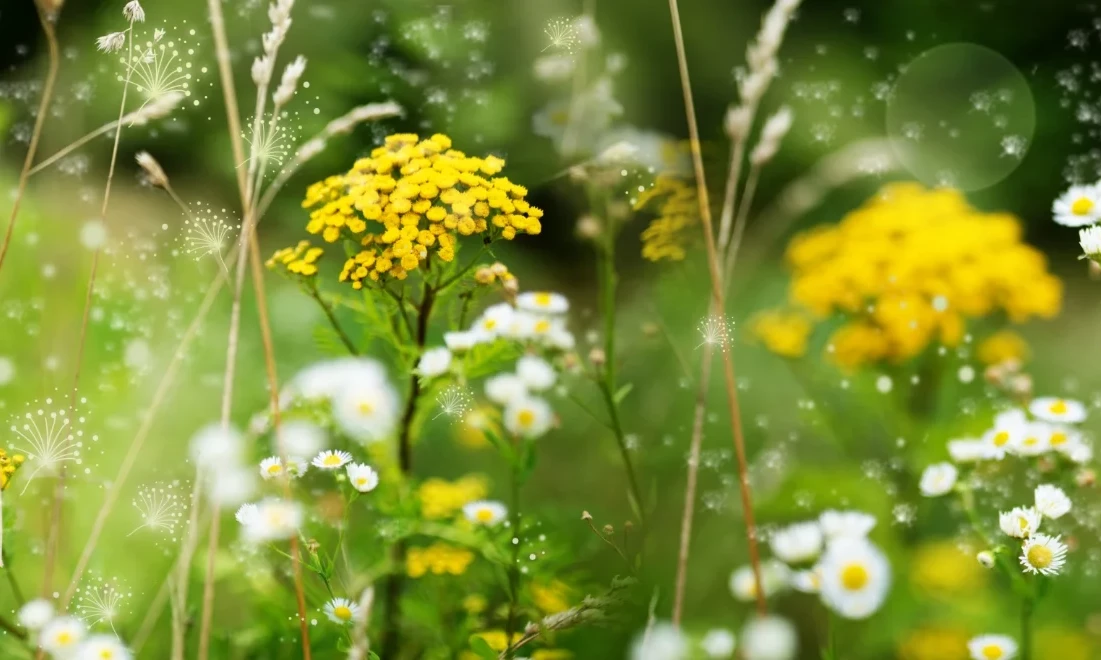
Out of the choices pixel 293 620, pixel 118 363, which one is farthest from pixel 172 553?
pixel 118 363

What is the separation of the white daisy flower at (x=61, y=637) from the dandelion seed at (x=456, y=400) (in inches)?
12.7

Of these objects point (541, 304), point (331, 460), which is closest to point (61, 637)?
point (331, 460)

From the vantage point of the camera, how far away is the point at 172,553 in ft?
2.66

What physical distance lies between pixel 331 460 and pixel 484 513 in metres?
0.14

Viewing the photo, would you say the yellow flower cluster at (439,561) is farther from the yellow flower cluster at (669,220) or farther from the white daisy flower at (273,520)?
the yellow flower cluster at (669,220)

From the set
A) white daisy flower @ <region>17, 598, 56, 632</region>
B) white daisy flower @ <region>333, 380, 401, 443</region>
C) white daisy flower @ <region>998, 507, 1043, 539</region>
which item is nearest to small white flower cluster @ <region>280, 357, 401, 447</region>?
white daisy flower @ <region>333, 380, 401, 443</region>

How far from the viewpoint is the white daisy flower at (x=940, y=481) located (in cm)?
77

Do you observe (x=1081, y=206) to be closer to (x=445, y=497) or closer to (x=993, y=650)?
(x=993, y=650)

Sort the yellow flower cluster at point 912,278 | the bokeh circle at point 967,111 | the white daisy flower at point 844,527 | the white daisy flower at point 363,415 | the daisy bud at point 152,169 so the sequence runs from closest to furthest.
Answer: the daisy bud at point 152,169
the white daisy flower at point 844,527
the white daisy flower at point 363,415
the yellow flower cluster at point 912,278
the bokeh circle at point 967,111

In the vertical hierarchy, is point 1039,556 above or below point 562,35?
below

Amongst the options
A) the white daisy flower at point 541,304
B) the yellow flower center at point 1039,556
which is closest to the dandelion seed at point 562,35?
the white daisy flower at point 541,304

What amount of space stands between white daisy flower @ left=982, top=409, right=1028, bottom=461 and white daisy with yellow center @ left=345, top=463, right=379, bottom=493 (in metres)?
0.52

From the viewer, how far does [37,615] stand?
67 cm

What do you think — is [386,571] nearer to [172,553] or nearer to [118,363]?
[172,553]
